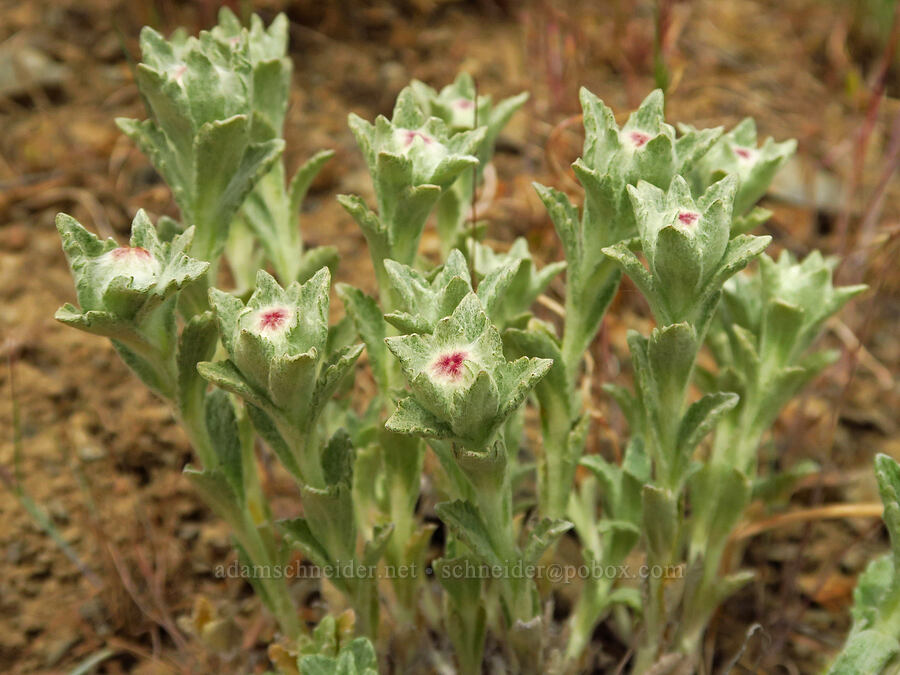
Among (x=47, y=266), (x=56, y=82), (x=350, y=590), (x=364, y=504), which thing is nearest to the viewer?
(x=350, y=590)

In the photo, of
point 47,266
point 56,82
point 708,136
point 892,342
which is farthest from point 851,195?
point 56,82

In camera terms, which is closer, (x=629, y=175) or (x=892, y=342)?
(x=629, y=175)

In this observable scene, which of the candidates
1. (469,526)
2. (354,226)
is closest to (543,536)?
(469,526)

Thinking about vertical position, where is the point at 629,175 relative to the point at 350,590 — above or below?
above

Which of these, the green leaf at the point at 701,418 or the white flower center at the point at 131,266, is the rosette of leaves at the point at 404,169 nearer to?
the white flower center at the point at 131,266

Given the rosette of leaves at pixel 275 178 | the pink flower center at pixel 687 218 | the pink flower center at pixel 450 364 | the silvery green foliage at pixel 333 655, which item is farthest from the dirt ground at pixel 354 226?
the pink flower center at pixel 687 218

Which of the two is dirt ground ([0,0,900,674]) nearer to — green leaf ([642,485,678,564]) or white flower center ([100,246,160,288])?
green leaf ([642,485,678,564])

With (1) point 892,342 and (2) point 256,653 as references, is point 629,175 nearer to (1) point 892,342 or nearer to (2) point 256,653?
(2) point 256,653
